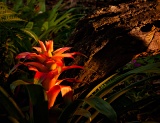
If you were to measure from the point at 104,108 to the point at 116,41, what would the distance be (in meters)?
0.71

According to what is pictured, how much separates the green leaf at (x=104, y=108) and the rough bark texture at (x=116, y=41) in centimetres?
53

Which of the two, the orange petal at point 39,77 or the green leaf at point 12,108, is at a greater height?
the orange petal at point 39,77

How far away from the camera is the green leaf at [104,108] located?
139 cm

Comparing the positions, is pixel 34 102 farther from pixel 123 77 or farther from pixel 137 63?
pixel 137 63

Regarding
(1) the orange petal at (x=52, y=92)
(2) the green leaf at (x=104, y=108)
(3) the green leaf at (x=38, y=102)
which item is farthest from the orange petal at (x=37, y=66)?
(2) the green leaf at (x=104, y=108)

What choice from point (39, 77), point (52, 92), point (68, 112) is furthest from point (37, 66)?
point (68, 112)

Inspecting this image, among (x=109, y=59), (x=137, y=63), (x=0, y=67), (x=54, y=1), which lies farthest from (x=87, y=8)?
(x=109, y=59)

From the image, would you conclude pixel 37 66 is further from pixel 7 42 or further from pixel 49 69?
pixel 7 42

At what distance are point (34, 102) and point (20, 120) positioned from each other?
0.28 metres

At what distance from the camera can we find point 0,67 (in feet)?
8.98

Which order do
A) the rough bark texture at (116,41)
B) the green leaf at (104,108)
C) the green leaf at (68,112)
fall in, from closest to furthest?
the green leaf at (104,108), the green leaf at (68,112), the rough bark texture at (116,41)

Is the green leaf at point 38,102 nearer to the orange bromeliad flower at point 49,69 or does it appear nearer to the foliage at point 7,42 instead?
the orange bromeliad flower at point 49,69

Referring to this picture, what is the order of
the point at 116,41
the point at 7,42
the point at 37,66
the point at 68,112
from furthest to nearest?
the point at 7,42, the point at 116,41, the point at 37,66, the point at 68,112

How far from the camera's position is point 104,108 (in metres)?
1.44
